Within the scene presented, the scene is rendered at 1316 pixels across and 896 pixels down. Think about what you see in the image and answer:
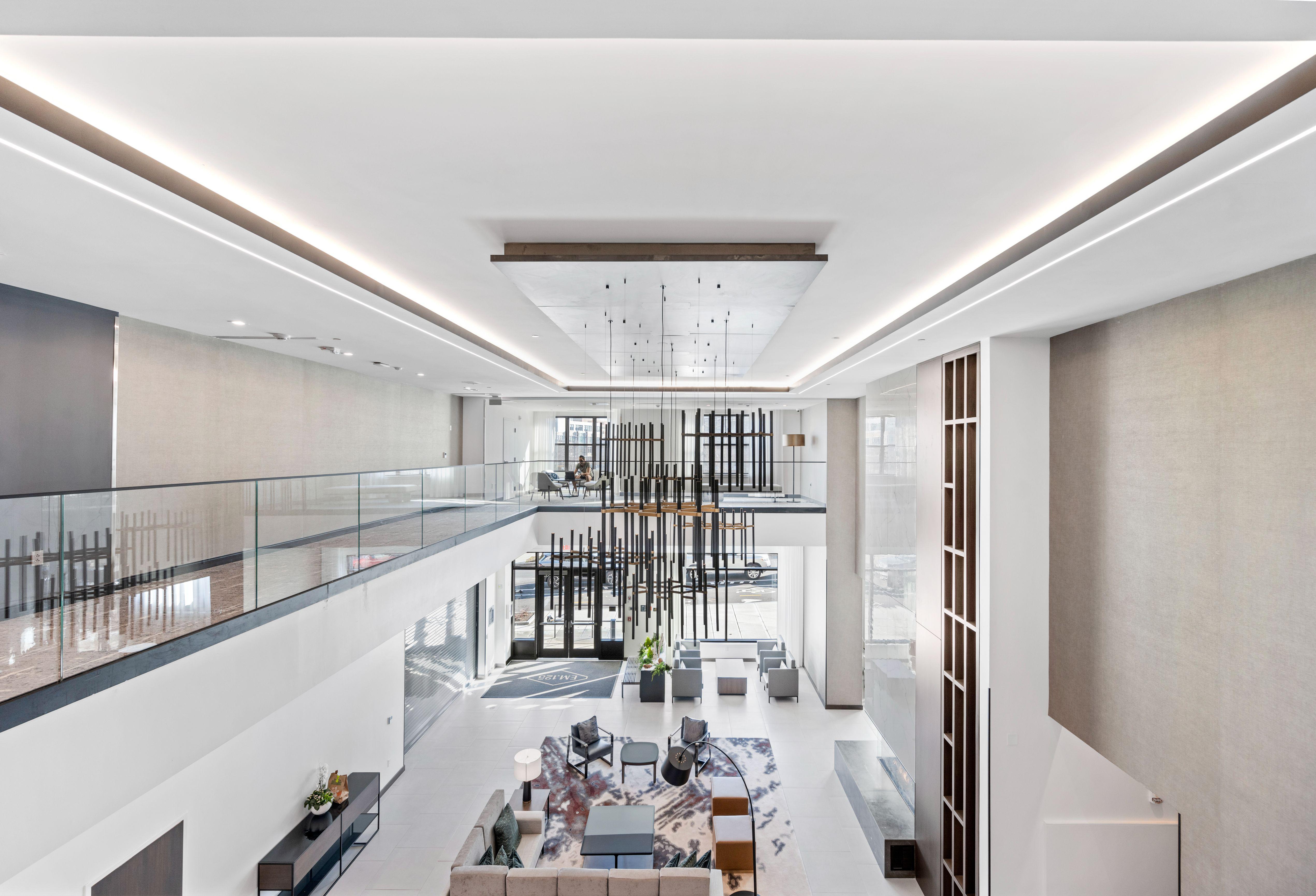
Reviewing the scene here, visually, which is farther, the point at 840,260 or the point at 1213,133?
the point at 840,260

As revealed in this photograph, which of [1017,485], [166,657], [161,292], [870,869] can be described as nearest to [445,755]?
[870,869]

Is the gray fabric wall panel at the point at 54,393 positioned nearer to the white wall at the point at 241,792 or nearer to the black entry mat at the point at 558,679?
the white wall at the point at 241,792

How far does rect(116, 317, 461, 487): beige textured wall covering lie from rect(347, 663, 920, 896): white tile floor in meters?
4.61

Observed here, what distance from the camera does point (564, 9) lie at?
1412mm

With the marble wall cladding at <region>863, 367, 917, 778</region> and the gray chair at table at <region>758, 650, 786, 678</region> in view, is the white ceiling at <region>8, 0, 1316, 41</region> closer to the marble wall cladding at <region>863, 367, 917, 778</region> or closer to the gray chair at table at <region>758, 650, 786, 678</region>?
the marble wall cladding at <region>863, 367, 917, 778</region>

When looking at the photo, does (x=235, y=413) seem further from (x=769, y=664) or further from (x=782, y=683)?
(x=769, y=664)

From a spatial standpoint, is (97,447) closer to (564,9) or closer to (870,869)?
(564,9)

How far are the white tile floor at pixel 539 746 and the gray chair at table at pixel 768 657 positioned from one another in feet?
0.99

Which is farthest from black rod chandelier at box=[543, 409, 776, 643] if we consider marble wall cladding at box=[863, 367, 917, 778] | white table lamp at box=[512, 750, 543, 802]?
white table lamp at box=[512, 750, 543, 802]

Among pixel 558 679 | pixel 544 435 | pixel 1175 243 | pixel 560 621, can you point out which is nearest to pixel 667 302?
pixel 1175 243

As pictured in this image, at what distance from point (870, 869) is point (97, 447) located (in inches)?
338

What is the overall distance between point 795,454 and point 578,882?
38.2 feet

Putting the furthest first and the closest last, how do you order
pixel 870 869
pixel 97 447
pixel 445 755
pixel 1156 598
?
pixel 445 755, pixel 870 869, pixel 97 447, pixel 1156 598

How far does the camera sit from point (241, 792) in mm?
5598
